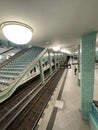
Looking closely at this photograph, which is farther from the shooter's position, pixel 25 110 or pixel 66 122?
pixel 66 122

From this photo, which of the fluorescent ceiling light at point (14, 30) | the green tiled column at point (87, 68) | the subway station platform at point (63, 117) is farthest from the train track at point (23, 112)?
the fluorescent ceiling light at point (14, 30)

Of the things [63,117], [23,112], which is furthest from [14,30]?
[63,117]

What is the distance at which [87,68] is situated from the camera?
2205mm

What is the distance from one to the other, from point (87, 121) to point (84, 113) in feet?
0.76

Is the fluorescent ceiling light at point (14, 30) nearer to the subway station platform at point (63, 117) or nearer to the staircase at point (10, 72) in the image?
the staircase at point (10, 72)

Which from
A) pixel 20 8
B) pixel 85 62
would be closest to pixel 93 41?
pixel 85 62

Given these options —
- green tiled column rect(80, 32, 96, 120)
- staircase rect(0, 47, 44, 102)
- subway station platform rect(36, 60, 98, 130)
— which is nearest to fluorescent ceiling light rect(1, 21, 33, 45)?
staircase rect(0, 47, 44, 102)

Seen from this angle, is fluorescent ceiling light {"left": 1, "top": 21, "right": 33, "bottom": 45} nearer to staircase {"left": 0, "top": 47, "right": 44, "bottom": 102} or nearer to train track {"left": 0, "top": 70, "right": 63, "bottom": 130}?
staircase {"left": 0, "top": 47, "right": 44, "bottom": 102}

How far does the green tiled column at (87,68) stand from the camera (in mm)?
2079

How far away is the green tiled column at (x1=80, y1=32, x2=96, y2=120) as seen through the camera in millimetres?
2079

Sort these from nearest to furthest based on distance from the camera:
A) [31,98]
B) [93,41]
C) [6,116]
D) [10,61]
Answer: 1. [6,116]
2. [93,41]
3. [31,98]
4. [10,61]

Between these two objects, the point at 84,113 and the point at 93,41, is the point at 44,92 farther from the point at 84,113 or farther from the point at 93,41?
the point at 93,41

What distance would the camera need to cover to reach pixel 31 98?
93.6 inches

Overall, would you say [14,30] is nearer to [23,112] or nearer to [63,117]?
[23,112]
